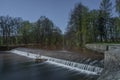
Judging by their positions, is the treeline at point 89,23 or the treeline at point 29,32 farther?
the treeline at point 29,32

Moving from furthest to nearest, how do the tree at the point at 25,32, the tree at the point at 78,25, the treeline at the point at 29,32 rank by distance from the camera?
1. the tree at the point at 25,32
2. the treeline at the point at 29,32
3. the tree at the point at 78,25

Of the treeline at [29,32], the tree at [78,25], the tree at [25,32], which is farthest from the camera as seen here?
the tree at [25,32]

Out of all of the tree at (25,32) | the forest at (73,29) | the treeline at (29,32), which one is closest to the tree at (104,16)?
the forest at (73,29)

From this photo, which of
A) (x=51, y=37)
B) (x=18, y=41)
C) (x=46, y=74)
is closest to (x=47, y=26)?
(x=51, y=37)

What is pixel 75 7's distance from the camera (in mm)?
34469

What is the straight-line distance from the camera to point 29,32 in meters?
43.5

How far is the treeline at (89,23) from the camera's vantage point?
33562mm

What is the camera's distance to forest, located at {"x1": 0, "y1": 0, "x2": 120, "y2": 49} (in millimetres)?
33844

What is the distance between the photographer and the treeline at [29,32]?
4212 cm

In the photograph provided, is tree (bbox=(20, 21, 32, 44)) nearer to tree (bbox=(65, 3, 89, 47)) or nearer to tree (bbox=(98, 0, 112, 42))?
tree (bbox=(65, 3, 89, 47))

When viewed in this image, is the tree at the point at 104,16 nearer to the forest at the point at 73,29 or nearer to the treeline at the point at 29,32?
the forest at the point at 73,29

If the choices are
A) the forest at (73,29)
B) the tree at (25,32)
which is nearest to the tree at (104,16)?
the forest at (73,29)

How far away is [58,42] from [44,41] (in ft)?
11.1

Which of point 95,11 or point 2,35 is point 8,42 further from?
point 95,11
